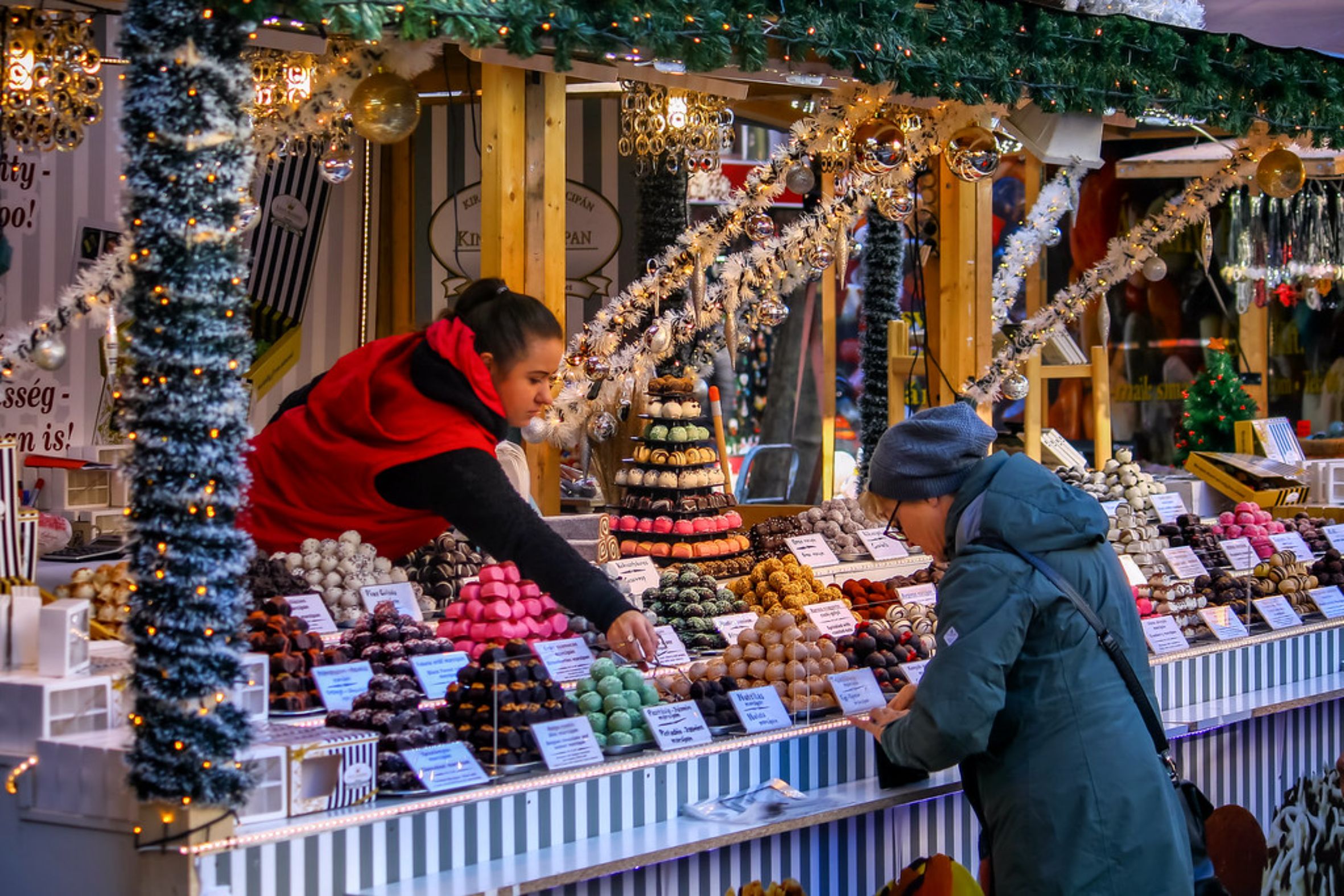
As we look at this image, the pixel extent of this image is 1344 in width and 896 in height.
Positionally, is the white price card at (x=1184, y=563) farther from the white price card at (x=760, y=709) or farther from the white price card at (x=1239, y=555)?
the white price card at (x=760, y=709)

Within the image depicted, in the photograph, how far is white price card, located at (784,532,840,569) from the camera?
5672 mm

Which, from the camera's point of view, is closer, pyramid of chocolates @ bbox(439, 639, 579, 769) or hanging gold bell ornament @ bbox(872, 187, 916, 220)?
pyramid of chocolates @ bbox(439, 639, 579, 769)

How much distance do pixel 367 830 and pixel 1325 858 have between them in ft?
10.9

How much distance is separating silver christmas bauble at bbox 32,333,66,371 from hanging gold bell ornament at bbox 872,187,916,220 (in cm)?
345

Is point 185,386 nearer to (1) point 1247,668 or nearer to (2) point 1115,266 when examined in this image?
(1) point 1247,668

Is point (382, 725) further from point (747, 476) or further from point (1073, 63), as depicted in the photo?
point (747, 476)

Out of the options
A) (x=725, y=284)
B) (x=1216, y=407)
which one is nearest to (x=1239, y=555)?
(x=725, y=284)

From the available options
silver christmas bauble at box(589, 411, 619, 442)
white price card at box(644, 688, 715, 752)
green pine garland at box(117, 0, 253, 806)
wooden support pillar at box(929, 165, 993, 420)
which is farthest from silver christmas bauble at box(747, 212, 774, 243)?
green pine garland at box(117, 0, 253, 806)

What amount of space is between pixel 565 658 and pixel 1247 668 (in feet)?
8.35

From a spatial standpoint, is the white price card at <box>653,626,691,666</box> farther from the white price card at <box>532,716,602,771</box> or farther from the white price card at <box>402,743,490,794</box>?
the white price card at <box>402,743,490,794</box>

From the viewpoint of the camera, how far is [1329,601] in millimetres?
5645

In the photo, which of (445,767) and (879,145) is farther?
(879,145)

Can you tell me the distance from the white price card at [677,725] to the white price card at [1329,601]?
3.03 m

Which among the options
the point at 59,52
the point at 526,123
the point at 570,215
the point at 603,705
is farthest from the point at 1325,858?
the point at 570,215
